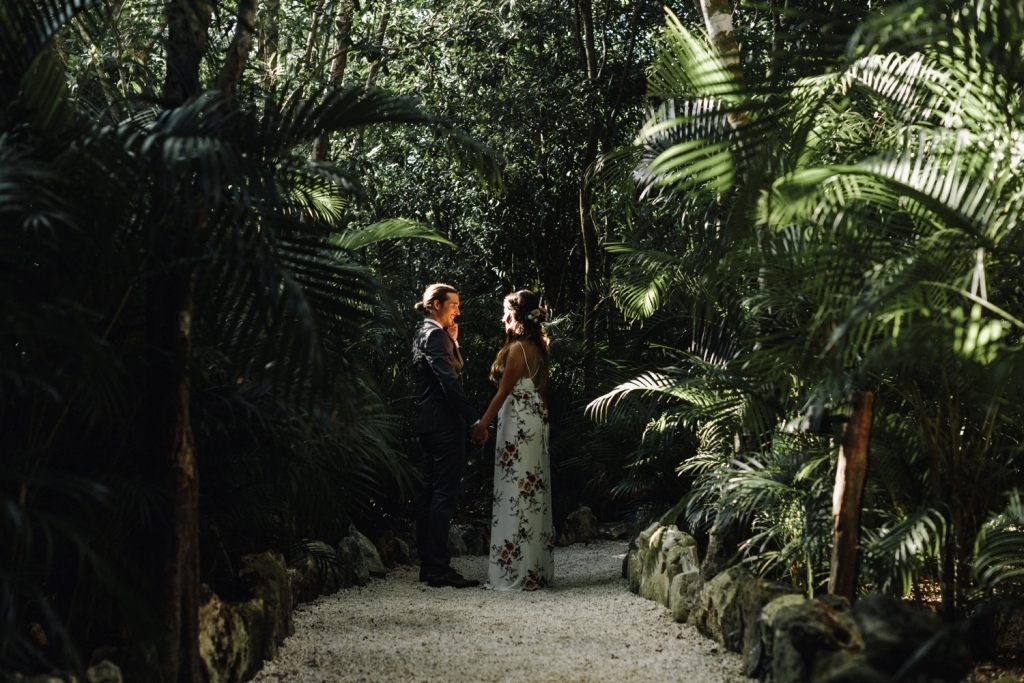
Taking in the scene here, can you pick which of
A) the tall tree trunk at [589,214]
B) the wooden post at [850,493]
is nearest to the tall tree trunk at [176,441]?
the wooden post at [850,493]

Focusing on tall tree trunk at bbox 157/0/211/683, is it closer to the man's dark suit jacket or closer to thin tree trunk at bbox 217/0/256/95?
thin tree trunk at bbox 217/0/256/95

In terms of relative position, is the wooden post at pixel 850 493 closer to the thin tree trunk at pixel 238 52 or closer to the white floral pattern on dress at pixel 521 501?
the thin tree trunk at pixel 238 52

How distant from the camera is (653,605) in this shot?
5109 mm

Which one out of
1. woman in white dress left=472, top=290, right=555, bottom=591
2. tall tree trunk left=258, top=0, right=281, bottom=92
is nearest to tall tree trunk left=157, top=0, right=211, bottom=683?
woman in white dress left=472, top=290, right=555, bottom=591

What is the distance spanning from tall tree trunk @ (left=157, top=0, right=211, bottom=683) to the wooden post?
1893mm

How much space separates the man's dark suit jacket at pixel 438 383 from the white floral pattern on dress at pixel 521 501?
0.91 ft

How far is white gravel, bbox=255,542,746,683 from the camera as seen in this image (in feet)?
12.1

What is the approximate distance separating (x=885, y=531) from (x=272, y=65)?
6.85 metres

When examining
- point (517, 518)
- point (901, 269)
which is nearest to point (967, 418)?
point (901, 269)

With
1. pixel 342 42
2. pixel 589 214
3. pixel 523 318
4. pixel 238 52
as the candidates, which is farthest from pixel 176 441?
pixel 589 214

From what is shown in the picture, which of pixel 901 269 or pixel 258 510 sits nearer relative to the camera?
pixel 901 269

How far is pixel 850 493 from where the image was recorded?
3021 millimetres

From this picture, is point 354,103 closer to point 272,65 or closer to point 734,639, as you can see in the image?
point 734,639

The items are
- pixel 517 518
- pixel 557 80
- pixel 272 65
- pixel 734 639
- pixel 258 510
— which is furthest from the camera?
pixel 557 80
